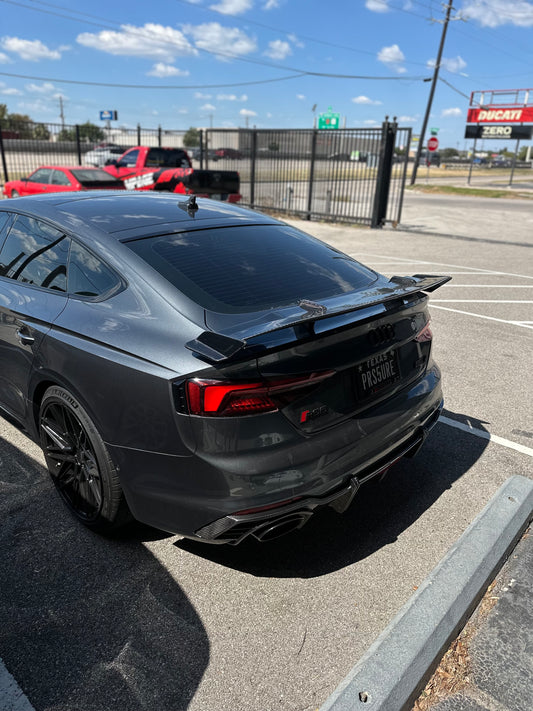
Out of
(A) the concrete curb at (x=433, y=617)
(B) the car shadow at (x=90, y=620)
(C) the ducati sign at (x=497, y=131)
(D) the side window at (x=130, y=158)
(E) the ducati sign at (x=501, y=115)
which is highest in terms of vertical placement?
(E) the ducati sign at (x=501, y=115)

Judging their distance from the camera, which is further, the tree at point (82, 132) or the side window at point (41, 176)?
the tree at point (82, 132)

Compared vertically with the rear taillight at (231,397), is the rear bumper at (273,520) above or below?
below

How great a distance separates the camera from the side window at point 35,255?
9.43 ft

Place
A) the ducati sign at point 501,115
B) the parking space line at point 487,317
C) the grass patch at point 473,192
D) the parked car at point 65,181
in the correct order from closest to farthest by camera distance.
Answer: the parking space line at point 487,317 → the parked car at point 65,181 → the grass patch at point 473,192 → the ducati sign at point 501,115

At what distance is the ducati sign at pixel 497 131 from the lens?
36.2 metres

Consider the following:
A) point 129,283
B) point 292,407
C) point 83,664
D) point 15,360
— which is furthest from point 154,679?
point 15,360

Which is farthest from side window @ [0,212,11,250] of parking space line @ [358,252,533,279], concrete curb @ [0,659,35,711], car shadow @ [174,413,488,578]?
parking space line @ [358,252,533,279]

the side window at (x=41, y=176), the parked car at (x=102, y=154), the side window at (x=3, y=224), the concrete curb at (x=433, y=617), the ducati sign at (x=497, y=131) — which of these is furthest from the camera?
the ducati sign at (x=497, y=131)

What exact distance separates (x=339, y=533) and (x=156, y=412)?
1.28 m

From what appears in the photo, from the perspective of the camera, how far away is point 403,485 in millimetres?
3273

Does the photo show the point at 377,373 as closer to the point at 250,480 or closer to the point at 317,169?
the point at 250,480

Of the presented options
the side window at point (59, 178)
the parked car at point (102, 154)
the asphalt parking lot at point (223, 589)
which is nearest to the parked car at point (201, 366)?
the asphalt parking lot at point (223, 589)

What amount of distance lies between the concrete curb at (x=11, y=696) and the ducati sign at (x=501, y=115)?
4241 cm

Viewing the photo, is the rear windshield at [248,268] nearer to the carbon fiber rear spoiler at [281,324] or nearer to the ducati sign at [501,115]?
the carbon fiber rear spoiler at [281,324]
